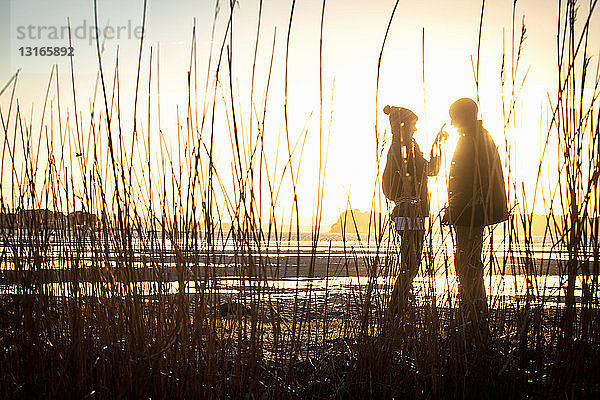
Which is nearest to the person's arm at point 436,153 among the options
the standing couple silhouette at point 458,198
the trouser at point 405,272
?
the standing couple silhouette at point 458,198

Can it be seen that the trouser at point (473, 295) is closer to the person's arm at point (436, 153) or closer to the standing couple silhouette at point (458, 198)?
the standing couple silhouette at point (458, 198)

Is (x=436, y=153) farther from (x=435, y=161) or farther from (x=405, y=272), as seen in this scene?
(x=405, y=272)

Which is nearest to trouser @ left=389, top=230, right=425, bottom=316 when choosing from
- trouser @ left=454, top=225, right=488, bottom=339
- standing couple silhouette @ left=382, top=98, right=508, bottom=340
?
standing couple silhouette @ left=382, top=98, right=508, bottom=340

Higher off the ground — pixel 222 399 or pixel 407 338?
pixel 407 338

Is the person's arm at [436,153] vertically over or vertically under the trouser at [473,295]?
over

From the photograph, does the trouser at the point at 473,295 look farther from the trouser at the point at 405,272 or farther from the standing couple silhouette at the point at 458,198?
Result: the trouser at the point at 405,272

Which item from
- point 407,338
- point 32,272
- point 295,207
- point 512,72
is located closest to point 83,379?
point 32,272

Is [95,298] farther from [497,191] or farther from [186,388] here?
[497,191]

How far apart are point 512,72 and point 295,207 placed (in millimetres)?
570

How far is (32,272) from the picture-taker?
50.4 inches

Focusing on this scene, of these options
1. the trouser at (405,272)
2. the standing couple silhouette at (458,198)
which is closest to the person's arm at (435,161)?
the standing couple silhouette at (458,198)

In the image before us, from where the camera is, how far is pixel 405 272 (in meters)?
1.31

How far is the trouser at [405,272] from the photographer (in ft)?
4.14

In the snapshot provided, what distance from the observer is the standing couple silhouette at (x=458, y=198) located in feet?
4.14
